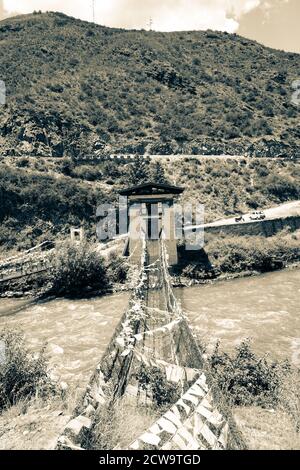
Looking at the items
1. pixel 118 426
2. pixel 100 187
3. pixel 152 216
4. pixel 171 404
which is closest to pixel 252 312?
pixel 152 216

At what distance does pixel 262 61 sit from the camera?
324ft

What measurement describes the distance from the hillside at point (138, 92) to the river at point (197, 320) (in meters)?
31.7

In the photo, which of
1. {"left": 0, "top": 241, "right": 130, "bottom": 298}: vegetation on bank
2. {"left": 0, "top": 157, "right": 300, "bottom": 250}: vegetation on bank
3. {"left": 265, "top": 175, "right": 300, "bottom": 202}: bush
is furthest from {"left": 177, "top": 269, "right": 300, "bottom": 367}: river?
{"left": 265, "top": 175, "right": 300, "bottom": 202}: bush

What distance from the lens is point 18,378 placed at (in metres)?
10.6

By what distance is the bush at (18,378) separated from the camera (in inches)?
395

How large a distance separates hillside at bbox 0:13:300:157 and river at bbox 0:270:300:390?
3169cm

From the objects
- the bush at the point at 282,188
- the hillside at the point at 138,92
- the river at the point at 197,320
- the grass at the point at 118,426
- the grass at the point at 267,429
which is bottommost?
the river at the point at 197,320

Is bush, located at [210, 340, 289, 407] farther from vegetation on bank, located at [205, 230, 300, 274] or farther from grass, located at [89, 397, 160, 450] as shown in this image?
vegetation on bank, located at [205, 230, 300, 274]

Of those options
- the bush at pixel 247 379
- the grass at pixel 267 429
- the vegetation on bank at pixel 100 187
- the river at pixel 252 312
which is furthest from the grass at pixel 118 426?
the vegetation on bank at pixel 100 187

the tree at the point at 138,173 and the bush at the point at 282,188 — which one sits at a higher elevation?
the tree at the point at 138,173

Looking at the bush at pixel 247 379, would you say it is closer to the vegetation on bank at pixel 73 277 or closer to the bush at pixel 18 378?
the bush at pixel 18 378

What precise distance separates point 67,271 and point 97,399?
19806 millimetres

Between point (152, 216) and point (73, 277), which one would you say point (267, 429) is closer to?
point (73, 277)

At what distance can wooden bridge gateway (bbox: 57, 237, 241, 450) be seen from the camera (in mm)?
6281
